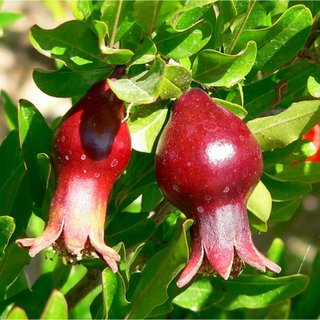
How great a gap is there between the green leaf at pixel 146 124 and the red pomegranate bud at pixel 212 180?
51 mm

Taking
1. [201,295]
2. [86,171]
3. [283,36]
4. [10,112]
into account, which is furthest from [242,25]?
[10,112]

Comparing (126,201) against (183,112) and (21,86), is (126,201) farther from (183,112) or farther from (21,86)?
(21,86)

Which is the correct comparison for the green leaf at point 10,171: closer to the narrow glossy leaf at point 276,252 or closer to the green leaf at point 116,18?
the green leaf at point 116,18

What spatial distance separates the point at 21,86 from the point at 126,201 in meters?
3.27

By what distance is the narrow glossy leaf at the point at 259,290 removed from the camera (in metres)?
1.33

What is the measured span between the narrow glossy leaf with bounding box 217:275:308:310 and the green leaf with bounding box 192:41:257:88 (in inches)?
16.2

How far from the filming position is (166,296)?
3.59 ft

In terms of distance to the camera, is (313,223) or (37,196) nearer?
(37,196)

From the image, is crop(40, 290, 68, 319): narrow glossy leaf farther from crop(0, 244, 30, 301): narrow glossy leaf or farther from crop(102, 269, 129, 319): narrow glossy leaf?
crop(0, 244, 30, 301): narrow glossy leaf

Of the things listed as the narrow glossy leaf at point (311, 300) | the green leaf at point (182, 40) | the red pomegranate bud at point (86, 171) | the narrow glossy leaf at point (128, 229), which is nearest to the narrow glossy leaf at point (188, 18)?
the green leaf at point (182, 40)

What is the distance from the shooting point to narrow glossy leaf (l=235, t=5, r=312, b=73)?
3.57 feet

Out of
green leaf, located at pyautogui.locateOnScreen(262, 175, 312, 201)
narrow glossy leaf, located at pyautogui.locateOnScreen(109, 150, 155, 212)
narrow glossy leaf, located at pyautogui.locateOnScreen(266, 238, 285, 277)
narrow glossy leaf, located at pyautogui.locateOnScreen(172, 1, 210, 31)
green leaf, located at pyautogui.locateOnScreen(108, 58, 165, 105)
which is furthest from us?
narrow glossy leaf, located at pyautogui.locateOnScreen(266, 238, 285, 277)

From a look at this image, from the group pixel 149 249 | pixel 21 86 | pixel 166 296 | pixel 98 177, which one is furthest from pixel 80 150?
pixel 21 86

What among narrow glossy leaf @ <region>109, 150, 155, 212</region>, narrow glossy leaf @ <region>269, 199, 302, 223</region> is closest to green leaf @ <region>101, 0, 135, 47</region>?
narrow glossy leaf @ <region>109, 150, 155, 212</region>
